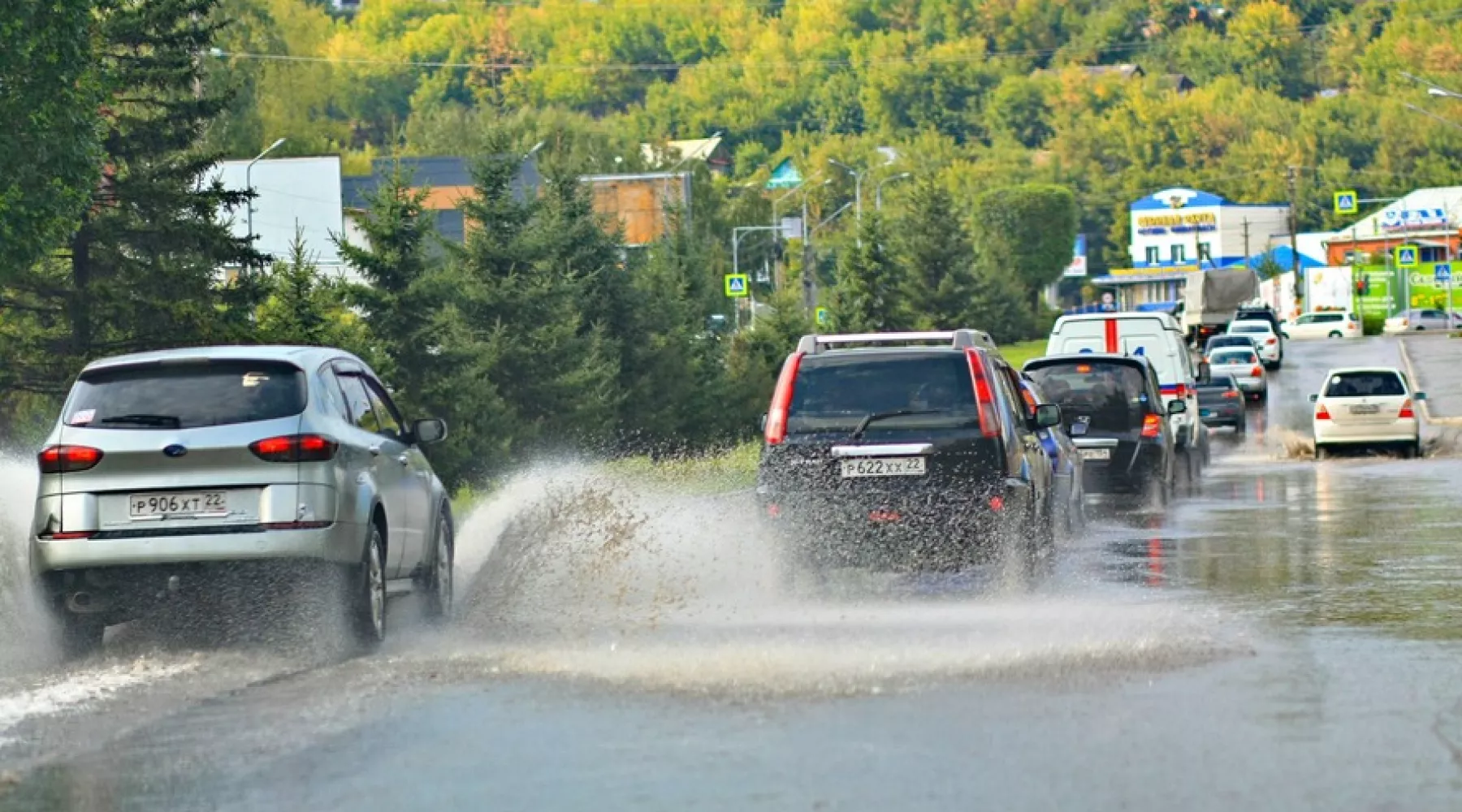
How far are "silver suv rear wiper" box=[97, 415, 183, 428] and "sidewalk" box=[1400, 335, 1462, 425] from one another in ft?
126

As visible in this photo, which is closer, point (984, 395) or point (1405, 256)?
Answer: point (984, 395)

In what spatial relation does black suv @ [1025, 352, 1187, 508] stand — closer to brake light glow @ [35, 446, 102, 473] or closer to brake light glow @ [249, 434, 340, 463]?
brake light glow @ [249, 434, 340, 463]

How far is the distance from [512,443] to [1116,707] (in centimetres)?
2987

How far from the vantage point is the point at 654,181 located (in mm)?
119062

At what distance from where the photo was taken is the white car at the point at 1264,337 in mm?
72000

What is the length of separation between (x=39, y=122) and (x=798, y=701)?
17.2 m

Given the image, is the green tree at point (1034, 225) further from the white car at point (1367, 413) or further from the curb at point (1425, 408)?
the white car at point (1367, 413)

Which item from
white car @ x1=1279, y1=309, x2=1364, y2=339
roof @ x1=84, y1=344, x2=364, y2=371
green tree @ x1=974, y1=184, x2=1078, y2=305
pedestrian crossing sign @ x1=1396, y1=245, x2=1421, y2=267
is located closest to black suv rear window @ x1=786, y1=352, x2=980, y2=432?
roof @ x1=84, y1=344, x2=364, y2=371

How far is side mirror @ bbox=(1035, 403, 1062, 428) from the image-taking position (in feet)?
55.5

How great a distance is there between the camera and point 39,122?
24531mm

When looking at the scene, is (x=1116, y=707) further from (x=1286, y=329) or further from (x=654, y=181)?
(x=654, y=181)

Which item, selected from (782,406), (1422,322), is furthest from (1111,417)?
(1422,322)

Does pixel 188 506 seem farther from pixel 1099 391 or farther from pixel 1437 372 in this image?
pixel 1437 372

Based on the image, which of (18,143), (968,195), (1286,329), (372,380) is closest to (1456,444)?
(18,143)
